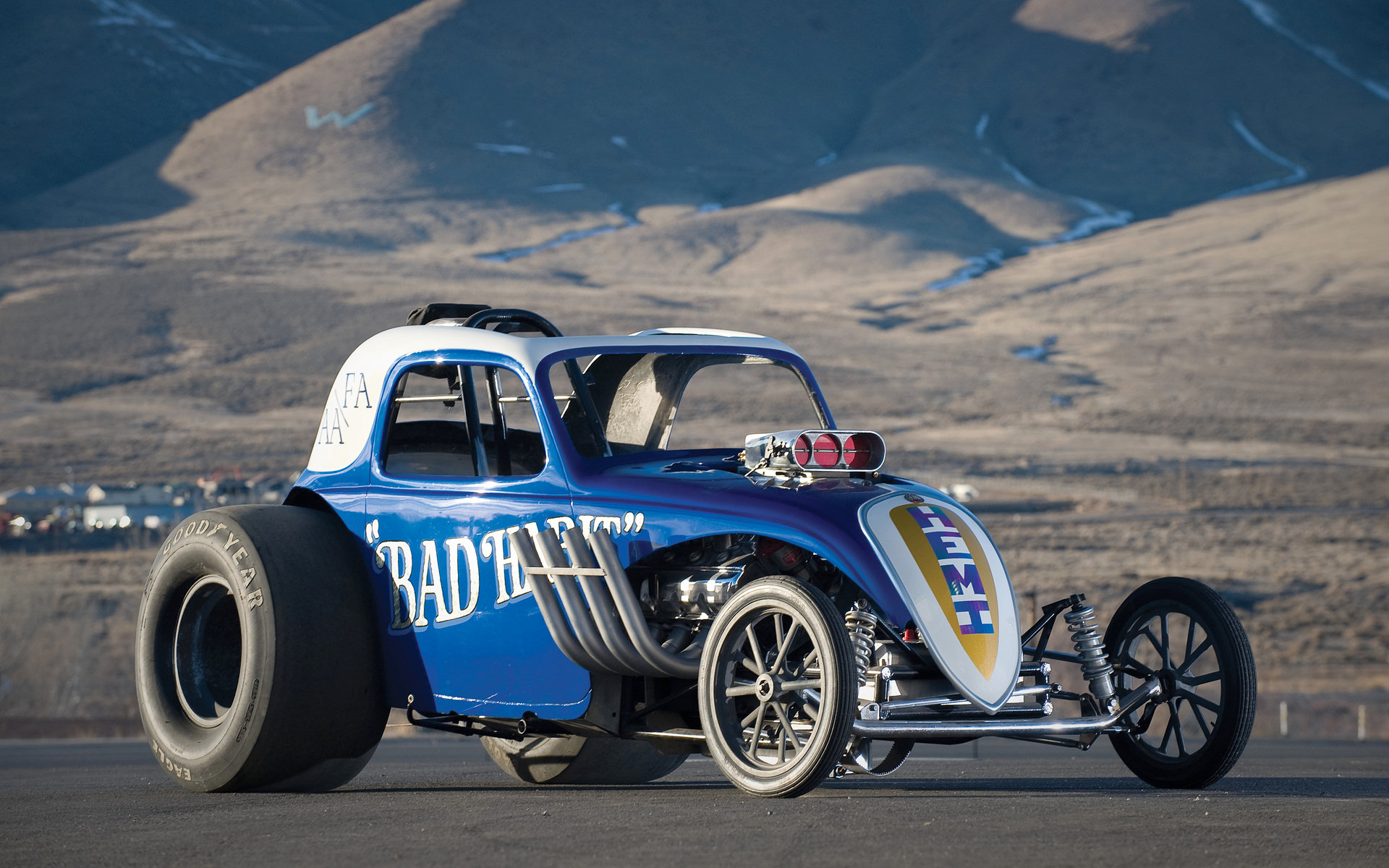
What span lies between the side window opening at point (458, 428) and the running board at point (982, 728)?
300 cm

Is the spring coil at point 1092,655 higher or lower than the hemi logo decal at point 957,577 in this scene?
lower

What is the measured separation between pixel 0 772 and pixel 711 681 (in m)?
6.68

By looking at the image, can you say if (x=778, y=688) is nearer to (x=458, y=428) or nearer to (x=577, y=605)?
(x=577, y=605)

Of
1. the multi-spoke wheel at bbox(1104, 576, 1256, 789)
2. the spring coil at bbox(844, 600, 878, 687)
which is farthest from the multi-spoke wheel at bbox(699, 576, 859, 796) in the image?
the multi-spoke wheel at bbox(1104, 576, 1256, 789)

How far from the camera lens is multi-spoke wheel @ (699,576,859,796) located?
7.66m

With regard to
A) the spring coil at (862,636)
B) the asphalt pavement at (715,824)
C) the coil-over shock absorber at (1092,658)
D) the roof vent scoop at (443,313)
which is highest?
the roof vent scoop at (443,313)

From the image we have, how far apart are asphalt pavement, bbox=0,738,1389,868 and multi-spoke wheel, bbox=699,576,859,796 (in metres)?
0.21

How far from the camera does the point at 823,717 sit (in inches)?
301

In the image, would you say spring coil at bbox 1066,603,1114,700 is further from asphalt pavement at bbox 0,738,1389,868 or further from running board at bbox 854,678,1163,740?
asphalt pavement at bbox 0,738,1389,868

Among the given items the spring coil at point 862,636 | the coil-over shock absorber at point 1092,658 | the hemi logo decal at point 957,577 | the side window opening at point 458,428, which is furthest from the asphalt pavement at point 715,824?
the side window opening at point 458,428

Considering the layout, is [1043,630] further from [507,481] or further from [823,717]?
[507,481]

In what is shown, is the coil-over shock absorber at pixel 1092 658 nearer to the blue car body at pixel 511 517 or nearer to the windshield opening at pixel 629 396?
the blue car body at pixel 511 517

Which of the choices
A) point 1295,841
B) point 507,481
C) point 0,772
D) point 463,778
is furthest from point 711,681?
point 0,772

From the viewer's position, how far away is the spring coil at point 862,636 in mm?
8023
